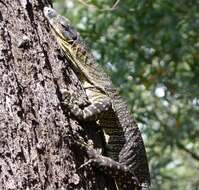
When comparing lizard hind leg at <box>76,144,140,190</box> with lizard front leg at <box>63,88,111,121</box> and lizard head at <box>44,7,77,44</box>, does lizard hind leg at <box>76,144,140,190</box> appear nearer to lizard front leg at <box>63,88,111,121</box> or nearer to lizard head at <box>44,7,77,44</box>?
lizard front leg at <box>63,88,111,121</box>

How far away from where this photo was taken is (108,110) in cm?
441

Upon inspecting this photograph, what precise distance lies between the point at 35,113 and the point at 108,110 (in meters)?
0.87

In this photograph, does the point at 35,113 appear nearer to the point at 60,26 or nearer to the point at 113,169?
the point at 113,169

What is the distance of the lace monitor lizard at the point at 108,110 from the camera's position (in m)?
4.30

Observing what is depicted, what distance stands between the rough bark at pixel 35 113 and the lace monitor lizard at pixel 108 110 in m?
0.28

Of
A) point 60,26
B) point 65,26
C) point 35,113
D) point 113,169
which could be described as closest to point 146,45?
point 65,26

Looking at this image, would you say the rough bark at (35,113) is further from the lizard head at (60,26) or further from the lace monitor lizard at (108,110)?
the lace monitor lizard at (108,110)

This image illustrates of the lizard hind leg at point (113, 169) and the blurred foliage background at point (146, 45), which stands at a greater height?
the blurred foliage background at point (146, 45)

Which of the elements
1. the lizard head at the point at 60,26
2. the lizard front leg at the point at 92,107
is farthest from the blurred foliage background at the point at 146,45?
the lizard front leg at the point at 92,107

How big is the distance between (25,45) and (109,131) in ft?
3.09

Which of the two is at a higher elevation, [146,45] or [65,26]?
[146,45]

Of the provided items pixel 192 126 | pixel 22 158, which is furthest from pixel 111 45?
pixel 22 158

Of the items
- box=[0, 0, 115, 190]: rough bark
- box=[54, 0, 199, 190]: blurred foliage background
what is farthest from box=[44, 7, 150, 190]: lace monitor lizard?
box=[54, 0, 199, 190]: blurred foliage background

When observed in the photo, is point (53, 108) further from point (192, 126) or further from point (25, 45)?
point (192, 126)
